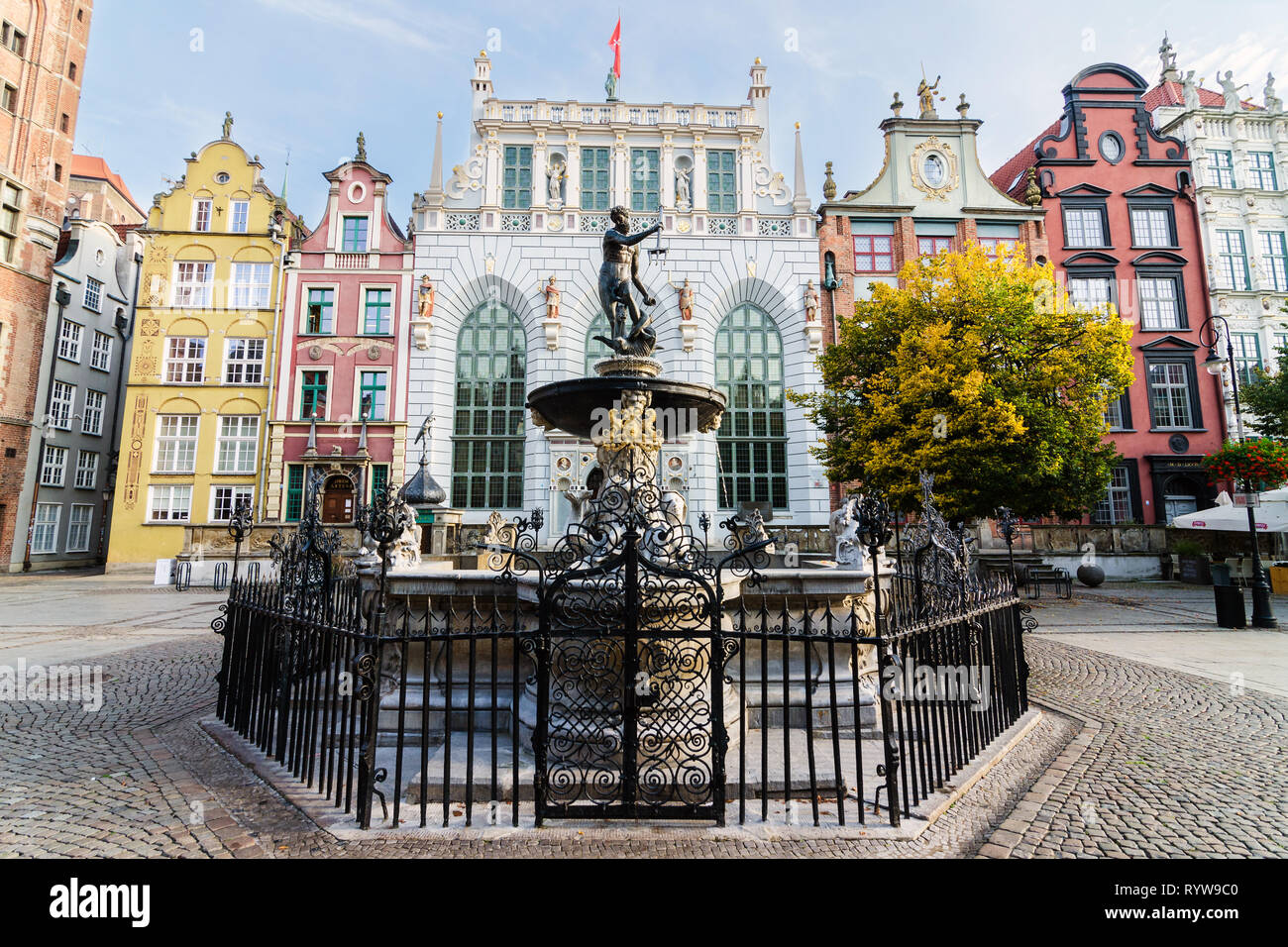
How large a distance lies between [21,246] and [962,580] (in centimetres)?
3665

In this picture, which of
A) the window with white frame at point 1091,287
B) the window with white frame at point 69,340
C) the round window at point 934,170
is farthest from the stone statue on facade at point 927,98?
the window with white frame at point 69,340

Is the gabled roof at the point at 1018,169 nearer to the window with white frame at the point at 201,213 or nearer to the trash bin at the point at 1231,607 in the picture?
the trash bin at the point at 1231,607

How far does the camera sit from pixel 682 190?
982 inches

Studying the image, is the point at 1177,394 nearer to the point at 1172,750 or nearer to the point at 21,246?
the point at 1172,750

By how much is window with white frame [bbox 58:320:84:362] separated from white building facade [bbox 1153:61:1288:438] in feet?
163

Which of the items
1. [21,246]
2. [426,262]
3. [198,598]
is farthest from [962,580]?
[21,246]

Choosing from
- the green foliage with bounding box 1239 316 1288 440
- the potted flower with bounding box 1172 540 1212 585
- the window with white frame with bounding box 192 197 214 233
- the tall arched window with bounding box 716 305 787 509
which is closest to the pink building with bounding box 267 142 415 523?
the window with white frame with bounding box 192 197 214 233

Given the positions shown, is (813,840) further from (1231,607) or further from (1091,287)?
(1091,287)

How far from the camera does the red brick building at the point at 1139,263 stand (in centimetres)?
2497

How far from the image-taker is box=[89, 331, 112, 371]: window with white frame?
29391 mm

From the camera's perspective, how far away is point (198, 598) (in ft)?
54.7

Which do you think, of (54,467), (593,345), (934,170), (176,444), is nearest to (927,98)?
(934,170)

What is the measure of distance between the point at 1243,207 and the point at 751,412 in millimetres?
23685

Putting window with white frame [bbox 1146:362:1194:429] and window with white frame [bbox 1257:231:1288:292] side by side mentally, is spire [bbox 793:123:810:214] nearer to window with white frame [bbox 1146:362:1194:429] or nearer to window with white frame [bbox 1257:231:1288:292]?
window with white frame [bbox 1146:362:1194:429]
